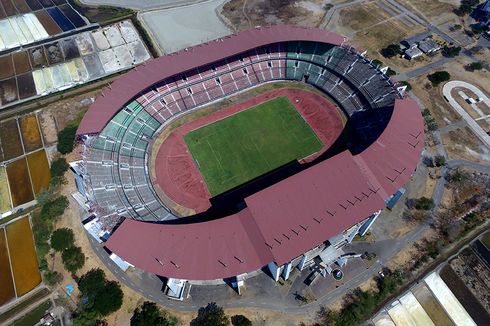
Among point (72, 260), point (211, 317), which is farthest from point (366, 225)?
point (72, 260)

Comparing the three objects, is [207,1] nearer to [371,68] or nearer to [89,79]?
[89,79]

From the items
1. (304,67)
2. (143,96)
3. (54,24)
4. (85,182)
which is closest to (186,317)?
(85,182)

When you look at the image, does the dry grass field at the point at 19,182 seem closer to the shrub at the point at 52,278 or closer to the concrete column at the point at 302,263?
the shrub at the point at 52,278

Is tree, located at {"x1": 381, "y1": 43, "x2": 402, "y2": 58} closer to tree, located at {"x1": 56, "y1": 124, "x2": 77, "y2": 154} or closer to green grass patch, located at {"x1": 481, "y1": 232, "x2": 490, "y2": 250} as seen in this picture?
green grass patch, located at {"x1": 481, "y1": 232, "x2": 490, "y2": 250}

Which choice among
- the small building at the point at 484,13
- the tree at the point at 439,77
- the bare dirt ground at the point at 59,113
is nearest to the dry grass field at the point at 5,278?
the bare dirt ground at the point at 59,113

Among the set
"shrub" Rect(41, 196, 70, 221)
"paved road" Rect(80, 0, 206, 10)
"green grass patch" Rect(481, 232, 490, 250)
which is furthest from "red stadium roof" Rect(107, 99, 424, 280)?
"paved road" Rect(80, 0, 206, 10)
